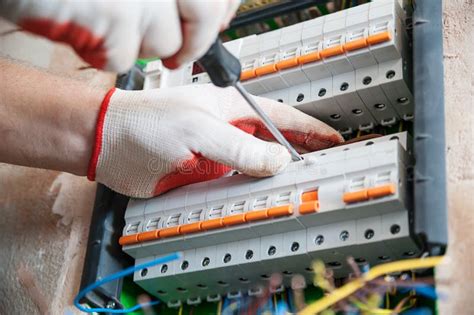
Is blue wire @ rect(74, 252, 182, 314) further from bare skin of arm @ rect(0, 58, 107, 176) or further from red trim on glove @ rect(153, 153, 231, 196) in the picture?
bare skin of arm @ rect(0, 58, 107, 176)

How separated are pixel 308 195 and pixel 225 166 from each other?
0.29 m

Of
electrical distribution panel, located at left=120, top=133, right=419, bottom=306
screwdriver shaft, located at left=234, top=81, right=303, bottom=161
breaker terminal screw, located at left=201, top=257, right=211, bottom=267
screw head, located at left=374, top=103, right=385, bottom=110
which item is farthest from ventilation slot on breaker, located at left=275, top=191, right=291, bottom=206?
screw head, located at left=374, top=103, right=385, bottom=110

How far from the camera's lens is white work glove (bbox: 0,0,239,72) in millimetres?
1162

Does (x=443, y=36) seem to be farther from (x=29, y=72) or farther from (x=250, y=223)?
(x=29, y=72)

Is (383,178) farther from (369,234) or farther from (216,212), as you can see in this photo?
(216,212)

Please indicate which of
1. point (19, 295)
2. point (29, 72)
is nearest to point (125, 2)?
point (29, 72)

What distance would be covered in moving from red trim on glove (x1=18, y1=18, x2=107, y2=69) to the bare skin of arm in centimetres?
45

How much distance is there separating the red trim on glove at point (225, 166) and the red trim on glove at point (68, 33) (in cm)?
49

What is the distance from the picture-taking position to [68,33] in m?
1.18

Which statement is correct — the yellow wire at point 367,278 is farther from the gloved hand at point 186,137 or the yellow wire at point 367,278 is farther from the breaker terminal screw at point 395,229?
the gloved hand at point 186,137

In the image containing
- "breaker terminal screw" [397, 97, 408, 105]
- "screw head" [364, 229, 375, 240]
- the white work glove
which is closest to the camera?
the white work glove

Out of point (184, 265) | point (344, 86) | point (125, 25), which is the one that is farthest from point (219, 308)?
point (125, 25)

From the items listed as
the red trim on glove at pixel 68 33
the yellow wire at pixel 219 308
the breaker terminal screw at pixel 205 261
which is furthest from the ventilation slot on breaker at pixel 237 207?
the red trim on glove at pixel 68 33

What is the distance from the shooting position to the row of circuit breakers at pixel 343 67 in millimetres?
1600
